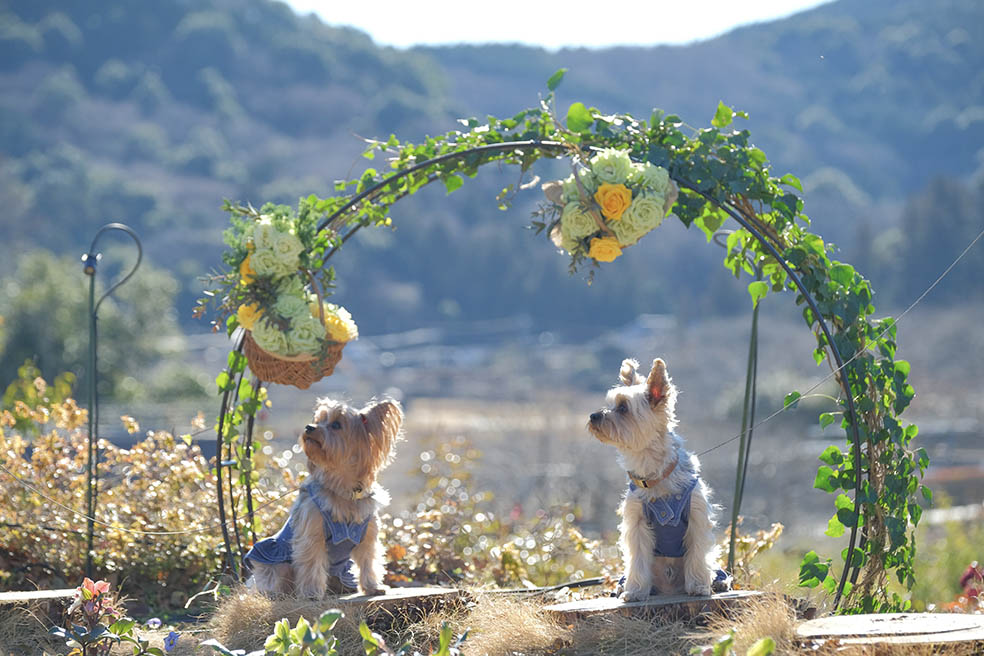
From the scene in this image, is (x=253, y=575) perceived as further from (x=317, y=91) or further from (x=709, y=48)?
(x=317, y=91)

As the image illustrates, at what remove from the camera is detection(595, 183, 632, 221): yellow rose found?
514cm

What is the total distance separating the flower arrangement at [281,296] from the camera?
5457 mm

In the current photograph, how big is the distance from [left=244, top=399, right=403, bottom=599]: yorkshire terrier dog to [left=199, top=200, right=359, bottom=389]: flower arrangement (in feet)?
1.34

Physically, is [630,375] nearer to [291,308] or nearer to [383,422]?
[383,422]

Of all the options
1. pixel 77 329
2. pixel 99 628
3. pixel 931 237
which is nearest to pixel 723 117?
pixel 99 628

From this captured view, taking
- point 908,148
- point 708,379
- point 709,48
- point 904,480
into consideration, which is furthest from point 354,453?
point 709,48

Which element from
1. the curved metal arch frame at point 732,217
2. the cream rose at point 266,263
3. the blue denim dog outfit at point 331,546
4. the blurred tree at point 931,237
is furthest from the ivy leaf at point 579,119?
the blurred tree at point 931,237

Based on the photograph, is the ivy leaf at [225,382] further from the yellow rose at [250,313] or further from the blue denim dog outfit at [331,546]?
the blue denim dog outfit at [331,546]

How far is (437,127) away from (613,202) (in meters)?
75.6

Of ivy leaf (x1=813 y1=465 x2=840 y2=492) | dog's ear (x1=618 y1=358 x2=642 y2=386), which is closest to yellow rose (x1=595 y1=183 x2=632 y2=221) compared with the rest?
dog's ear (x1=618 y1=358 x2=642 y2=386)

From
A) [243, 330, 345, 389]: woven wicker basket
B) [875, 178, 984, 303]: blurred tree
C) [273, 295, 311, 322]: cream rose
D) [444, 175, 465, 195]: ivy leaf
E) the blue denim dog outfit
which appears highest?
[875, 178, 984, 303]: blurred tree

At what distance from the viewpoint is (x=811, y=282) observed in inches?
209

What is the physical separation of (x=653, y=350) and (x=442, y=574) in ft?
124

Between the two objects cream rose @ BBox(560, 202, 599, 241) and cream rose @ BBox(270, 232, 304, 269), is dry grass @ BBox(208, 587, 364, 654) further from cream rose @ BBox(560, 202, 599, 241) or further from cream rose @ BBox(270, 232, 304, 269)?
cream rose @ BBox(560, 202, 599, 241)
